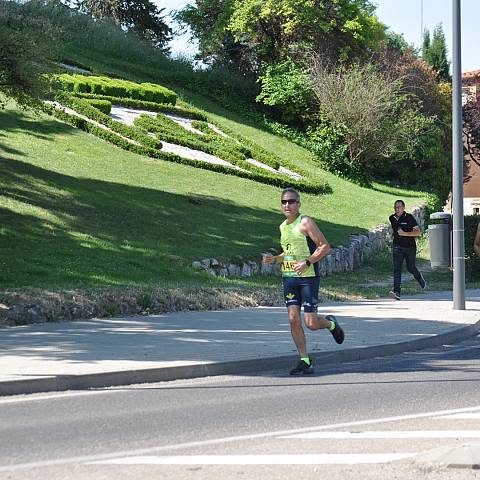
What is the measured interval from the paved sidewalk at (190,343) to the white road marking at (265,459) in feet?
12.2

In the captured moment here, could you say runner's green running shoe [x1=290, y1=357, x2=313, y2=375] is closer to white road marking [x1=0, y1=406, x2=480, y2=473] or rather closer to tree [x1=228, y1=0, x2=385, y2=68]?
white road marking [x1=0, y1=406, x2=480, y2=473]

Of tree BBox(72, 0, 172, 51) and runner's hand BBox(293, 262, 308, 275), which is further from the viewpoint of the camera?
tree BBox(72, 0, 172, 51)

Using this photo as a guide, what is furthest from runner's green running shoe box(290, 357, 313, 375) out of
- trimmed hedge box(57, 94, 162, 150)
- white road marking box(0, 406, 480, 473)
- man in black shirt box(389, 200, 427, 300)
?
trimmed hedge box(57, 94, 162, 150)

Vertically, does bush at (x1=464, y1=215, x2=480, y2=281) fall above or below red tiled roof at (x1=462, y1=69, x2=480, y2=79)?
below

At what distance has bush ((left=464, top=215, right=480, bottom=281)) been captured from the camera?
103 ft

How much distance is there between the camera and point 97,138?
3956cm

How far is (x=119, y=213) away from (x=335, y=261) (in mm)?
5652

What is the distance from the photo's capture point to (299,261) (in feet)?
40.8

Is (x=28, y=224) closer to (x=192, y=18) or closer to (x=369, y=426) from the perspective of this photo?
(x=369, y=426)

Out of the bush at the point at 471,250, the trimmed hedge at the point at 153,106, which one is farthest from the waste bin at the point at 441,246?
the trimmed hedge at the point at 153,106

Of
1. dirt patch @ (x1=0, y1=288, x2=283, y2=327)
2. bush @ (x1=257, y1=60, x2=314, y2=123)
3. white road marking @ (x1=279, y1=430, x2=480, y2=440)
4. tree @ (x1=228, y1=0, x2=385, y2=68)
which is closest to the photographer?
white road marking @ (x1=279, y1=430, x2=480, y2=440)

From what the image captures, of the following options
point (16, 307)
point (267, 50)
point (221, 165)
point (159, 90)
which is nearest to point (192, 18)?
point (267, 50)

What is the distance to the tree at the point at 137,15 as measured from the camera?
250ft

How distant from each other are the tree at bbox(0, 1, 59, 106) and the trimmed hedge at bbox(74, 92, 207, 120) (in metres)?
16.3
